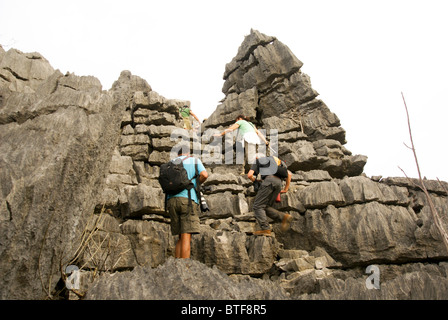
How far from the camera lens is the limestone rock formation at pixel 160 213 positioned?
3.66m

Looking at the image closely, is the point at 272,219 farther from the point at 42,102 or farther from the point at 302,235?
the point at 42,102

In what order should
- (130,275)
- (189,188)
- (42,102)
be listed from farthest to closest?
(189,188) < (42,102) < (130,275)

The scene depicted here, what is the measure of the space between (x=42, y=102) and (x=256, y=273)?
6456 millimetres

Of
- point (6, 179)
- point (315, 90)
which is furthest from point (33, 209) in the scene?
point (315, 90)

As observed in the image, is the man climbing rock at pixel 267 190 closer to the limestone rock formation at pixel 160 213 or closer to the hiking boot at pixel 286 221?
the hiking boot at pixel 286 221

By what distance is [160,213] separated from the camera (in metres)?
9.59

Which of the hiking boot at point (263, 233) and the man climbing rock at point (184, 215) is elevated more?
the man climbing rock at point (184, 215)

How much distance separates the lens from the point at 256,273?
8.14 meters

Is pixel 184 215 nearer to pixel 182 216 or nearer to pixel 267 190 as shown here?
pixel 182 216

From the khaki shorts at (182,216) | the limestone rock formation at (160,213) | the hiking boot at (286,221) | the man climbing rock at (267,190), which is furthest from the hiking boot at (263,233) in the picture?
the khaki shorts at (182,216)

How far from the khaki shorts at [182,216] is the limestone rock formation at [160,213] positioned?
2.56 feet

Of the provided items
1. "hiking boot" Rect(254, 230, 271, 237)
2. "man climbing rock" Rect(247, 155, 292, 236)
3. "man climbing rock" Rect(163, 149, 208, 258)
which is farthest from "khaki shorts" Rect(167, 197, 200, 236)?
"man climbing rock" Rect(247, 155, 292, 236)

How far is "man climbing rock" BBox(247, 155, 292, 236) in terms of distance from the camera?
9141 millimetres

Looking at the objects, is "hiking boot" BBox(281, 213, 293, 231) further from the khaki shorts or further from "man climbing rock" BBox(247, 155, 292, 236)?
the khaki shorts
